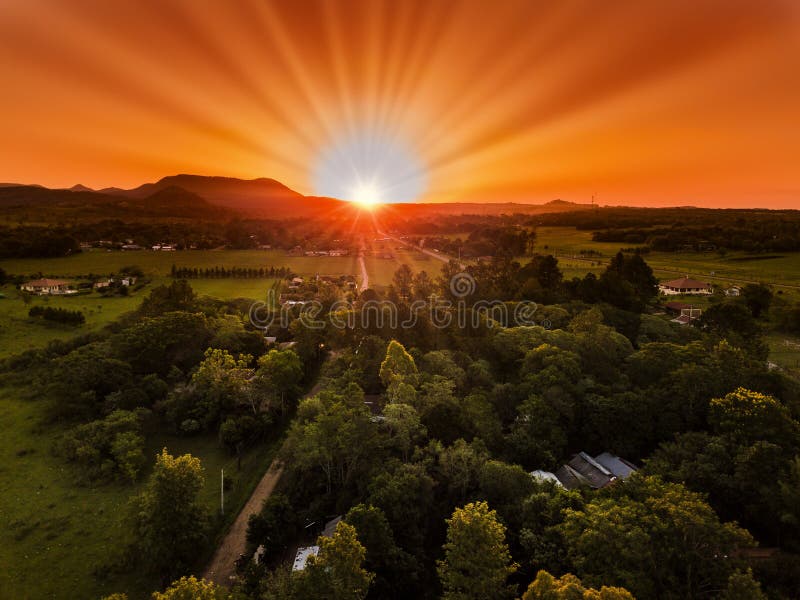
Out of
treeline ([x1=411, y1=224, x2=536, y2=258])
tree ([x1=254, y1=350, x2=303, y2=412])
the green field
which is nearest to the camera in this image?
tree ([x1=254, y1=350, x2=303, y2=412])

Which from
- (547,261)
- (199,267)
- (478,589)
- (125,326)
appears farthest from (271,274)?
(478,589)

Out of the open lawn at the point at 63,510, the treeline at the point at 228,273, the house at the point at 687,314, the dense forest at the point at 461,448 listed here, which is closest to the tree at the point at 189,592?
the dense forest at the point at 461,448

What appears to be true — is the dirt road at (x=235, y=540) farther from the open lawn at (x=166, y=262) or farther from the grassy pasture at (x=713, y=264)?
the grassy pasture at (x=713, y=264)

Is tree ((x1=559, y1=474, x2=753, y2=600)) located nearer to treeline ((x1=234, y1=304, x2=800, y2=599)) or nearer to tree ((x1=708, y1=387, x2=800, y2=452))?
treeline ((x1=234, y1=304, x2=800, y2=599))

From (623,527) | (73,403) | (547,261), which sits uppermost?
(547,261)

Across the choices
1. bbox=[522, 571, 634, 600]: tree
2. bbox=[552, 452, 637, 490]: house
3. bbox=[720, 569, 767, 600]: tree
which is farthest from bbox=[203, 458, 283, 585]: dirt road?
bbox=[720, 569, 767, 600]: tree

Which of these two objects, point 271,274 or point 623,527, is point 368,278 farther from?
point 623,527

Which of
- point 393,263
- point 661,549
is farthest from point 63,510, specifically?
point 393,263
